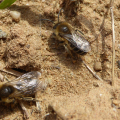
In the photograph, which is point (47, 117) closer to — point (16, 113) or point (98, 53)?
point (16, 113)

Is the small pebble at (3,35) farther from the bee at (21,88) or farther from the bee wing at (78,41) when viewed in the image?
the bee wing at (78,41)

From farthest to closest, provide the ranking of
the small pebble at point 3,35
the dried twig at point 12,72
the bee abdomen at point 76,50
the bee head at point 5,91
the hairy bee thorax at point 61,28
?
the hairy bee thorax at point 61,28 < the bee abdomen at point 76,50 < the small pebble at point 3,35 < the dried twig at point 12,72 < the bee head at point 5,91

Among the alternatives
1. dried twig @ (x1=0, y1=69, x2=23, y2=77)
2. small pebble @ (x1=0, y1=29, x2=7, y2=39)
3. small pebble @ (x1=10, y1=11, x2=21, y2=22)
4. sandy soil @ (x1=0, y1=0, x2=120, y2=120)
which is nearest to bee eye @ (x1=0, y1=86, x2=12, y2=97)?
sandy soil @ (x1=0, y1=0, x2=120, y2=120)

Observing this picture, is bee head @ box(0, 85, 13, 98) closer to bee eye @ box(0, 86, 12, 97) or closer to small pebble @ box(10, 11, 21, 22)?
bee eye @ box(0, 86, 12, 97)

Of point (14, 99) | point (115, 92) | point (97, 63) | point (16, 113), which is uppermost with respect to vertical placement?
point (97, 63)

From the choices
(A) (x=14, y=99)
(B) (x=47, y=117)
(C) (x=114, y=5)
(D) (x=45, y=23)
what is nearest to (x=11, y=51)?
(A) (x=14, y=99)

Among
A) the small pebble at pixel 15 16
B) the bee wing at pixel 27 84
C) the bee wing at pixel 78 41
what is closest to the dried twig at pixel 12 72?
the bee wing at pixel 27 84
